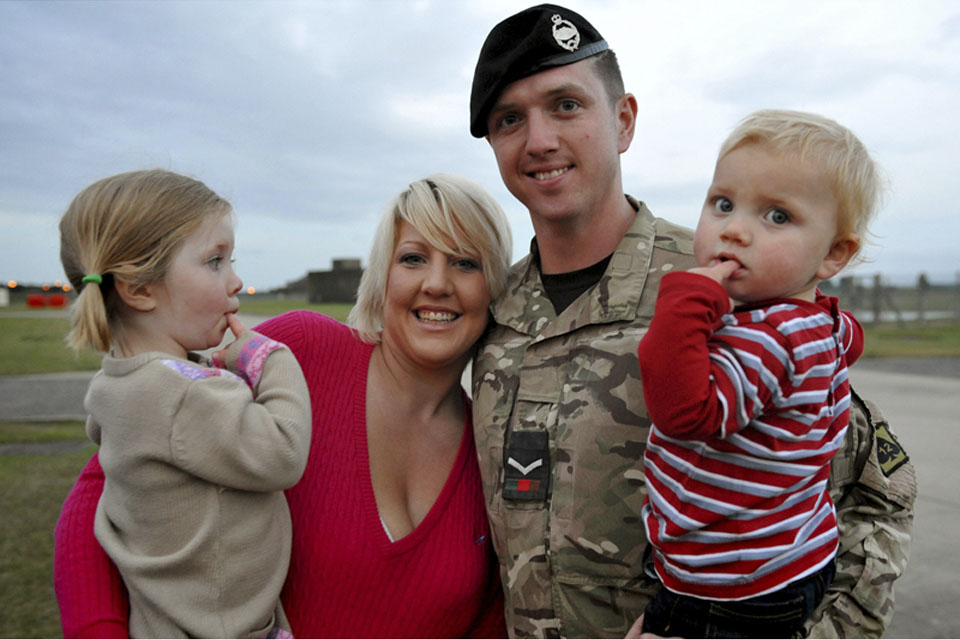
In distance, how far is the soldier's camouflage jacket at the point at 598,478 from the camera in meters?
1.89

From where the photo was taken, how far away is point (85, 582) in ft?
6.06

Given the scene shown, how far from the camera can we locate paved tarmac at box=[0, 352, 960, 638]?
378 centimetres

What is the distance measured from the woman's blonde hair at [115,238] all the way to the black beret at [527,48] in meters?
0.97

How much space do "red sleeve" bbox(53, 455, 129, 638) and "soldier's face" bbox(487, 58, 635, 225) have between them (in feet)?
5.14

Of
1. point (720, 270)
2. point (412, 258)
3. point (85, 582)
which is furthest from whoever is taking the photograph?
point (412, 258)

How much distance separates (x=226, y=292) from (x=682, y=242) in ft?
4.47

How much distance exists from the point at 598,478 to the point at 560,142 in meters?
1.01

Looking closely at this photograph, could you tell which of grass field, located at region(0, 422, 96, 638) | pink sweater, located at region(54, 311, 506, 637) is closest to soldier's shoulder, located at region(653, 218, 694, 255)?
pink sweater, located at region(54, 311, 506, 637)

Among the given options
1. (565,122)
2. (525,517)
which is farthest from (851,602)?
(565,122)

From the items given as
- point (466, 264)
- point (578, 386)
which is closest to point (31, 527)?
point (466, 264)

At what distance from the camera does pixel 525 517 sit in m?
2.05

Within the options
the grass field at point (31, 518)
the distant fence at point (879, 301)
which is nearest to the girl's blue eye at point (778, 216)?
the grass field at point (31, 518)

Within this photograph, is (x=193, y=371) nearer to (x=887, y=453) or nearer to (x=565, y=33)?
(x=565, y=33)

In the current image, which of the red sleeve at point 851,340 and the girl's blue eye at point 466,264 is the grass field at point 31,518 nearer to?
the girl's blue eye at point 466,264
